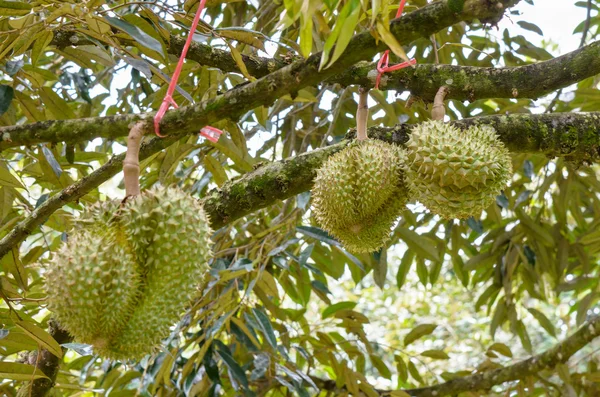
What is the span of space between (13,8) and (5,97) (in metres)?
0.39

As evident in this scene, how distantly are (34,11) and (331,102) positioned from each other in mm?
1683

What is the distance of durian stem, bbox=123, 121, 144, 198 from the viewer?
52.4 inches

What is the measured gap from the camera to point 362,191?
5.41 ft

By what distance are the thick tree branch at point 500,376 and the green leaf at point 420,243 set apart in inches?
26.1

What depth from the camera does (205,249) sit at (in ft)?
4.47

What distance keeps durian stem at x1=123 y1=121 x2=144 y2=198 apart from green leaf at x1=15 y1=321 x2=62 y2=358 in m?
0.58

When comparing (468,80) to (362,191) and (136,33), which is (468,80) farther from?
(136,33)

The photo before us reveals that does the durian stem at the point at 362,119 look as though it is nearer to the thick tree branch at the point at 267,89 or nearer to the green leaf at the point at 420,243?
the thick tree branch at the point at 267,89

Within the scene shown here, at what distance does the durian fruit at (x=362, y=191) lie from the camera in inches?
65.2

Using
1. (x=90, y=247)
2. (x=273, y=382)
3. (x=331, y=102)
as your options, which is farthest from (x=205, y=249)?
(x=331, y=102)

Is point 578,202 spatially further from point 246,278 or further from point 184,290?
point 184,290

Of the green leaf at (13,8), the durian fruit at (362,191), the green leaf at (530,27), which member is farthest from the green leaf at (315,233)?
the green leaf at (530,27)

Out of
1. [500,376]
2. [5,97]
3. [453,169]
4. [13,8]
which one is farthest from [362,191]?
[500,376]

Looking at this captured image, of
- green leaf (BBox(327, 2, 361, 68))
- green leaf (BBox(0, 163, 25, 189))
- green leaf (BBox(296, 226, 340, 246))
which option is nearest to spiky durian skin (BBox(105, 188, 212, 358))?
green leaf (BBox(327, 2, 361, 68))
